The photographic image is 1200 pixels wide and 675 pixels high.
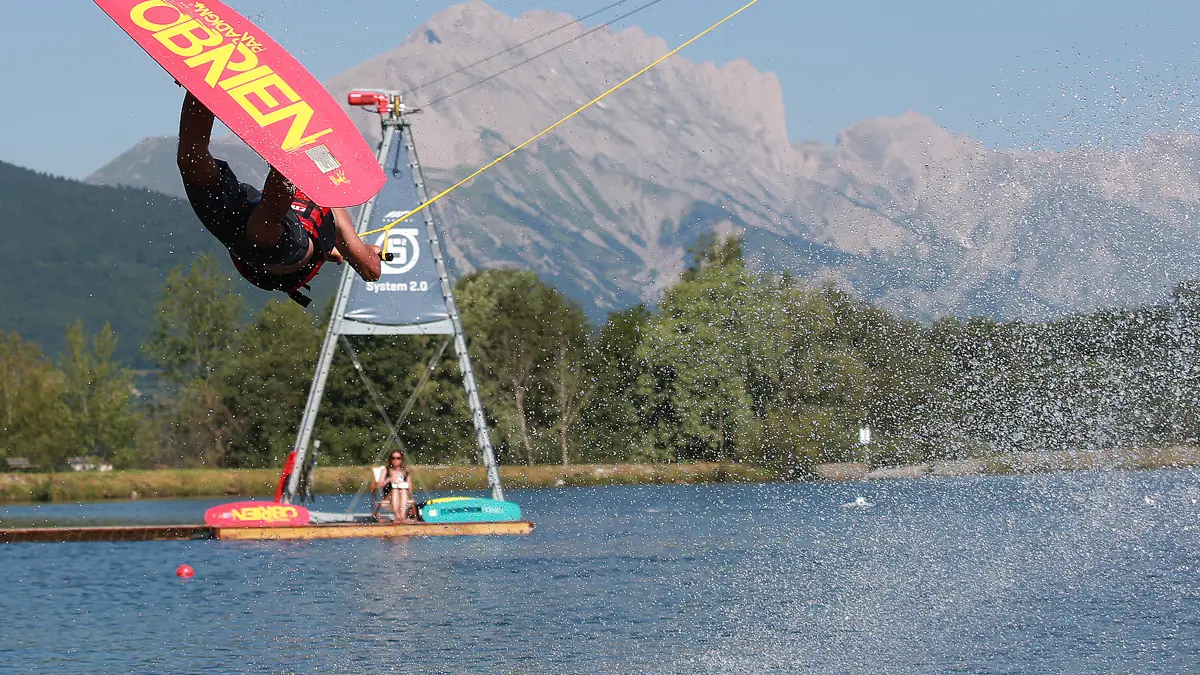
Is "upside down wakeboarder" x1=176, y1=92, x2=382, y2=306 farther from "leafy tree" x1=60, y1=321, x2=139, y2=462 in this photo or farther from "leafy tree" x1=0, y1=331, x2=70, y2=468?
"leafy tree" x1=60, y1=321, x2=139, y2=462

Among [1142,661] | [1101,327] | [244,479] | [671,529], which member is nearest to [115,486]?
[244,479]

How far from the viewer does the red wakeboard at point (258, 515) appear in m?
23.7

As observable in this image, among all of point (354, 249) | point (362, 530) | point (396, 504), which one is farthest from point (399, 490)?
point (354, 249)

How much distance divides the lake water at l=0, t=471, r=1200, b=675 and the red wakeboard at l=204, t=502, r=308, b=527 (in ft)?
2.04

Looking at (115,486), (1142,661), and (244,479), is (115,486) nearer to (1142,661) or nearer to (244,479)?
(244,479)

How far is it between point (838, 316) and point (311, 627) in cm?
3194

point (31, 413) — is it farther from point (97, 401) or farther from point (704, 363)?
point (704, 363)

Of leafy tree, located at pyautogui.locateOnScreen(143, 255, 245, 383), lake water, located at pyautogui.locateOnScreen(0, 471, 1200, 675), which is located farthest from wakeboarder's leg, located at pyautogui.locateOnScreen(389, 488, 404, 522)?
leafy tree, located at pyautogui.locateOnScreen(143, 255, 245, 383)

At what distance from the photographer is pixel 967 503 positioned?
33781 mm

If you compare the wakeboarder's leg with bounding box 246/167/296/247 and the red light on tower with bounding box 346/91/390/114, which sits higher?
the red light on tower with bounding box 346/91/390/114

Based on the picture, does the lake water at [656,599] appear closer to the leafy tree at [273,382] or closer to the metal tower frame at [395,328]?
the metal tower frame at [395,328]

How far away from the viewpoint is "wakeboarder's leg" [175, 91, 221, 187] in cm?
646

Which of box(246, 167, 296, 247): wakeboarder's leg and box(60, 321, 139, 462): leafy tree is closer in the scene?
box(246, 167, 296, 247): wakeboarder's leg

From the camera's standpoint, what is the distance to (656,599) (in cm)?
1781
